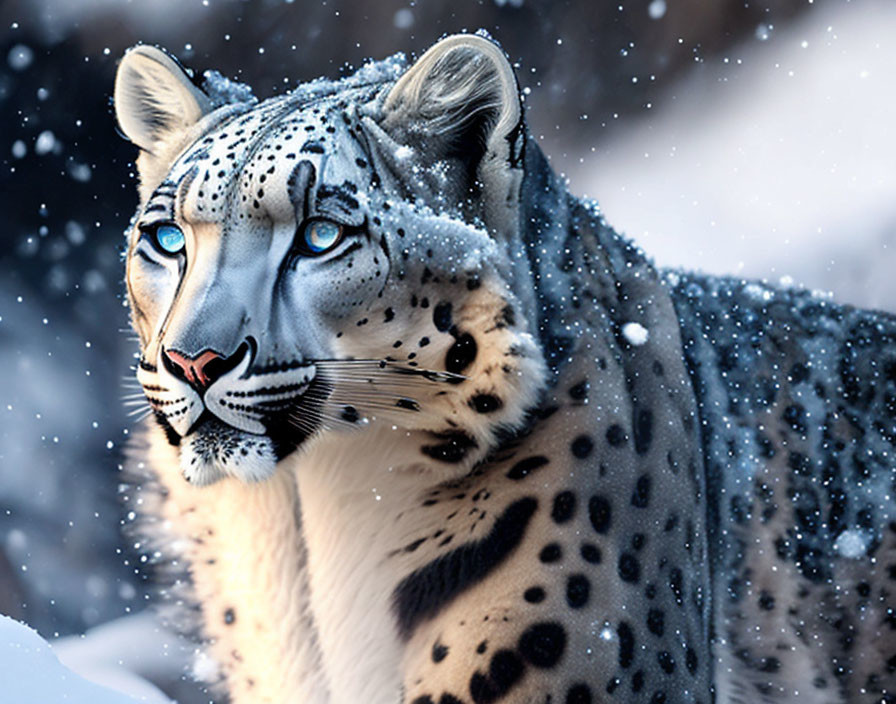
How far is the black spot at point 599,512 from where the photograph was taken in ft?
9.65

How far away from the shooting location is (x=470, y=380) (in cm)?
292

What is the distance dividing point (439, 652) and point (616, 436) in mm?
623

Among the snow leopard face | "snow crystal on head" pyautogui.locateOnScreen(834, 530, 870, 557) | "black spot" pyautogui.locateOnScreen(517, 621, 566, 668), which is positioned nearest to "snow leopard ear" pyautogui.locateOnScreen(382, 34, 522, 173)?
the snow leopard face

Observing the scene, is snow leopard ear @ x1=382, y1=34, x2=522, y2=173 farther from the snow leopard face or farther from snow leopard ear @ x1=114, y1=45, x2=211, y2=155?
snow leopard ear @ x1=114, y1=45, x2=211, y2=155

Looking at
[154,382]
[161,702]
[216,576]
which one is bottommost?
[161,702]

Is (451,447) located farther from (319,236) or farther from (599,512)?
(319,236)

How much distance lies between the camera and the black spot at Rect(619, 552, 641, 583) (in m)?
2.94

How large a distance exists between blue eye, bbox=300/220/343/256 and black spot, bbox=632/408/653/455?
2.75ft

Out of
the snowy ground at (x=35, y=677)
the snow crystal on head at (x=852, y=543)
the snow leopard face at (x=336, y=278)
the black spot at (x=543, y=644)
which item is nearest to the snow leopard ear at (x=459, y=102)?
the snow leopard face at (x=336, y=278)

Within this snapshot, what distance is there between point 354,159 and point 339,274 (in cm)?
27

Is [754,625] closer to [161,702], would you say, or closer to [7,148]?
[161,702]

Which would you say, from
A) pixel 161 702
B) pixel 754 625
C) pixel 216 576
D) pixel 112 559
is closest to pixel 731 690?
pixel 754 625

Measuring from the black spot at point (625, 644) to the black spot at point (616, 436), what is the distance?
1.32 ft

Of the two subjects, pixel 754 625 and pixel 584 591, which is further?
pixel 754 625
